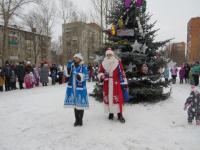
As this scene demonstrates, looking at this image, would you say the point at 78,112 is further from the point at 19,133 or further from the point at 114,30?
the point at 114,30

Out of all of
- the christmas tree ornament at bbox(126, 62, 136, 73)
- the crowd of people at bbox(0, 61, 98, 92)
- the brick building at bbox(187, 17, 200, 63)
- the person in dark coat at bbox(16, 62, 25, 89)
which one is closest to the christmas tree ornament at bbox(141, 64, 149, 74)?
the christmas tree ornament at bbox(126, 62, 136, 73)

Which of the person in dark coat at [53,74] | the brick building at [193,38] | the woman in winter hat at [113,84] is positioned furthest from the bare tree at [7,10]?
the brick building at [193,38]

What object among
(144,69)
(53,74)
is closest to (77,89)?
(144,69)

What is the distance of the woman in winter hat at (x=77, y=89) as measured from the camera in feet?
22.9

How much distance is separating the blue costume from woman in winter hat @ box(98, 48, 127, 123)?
2.18 feet

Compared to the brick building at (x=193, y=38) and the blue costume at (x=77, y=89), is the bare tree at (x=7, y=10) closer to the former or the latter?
the blue costume at (x=77, y=89)

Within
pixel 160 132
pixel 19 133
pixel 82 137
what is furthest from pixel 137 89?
pixel 19 133

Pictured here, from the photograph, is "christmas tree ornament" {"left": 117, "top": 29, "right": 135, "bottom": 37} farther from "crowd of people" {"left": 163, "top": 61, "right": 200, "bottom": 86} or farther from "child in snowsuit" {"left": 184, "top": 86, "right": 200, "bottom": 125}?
"crowd of people" {"left": 163, "top": 61, "right": 200, "bottom": 86}

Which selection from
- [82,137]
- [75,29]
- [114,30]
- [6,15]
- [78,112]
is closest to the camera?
[82,137]

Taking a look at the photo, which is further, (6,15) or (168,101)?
(6,15)

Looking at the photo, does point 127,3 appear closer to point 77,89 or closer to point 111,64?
point 111,64

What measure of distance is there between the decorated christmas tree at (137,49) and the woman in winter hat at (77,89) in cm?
272

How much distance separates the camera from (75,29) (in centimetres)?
4278

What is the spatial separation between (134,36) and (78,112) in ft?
13.9
